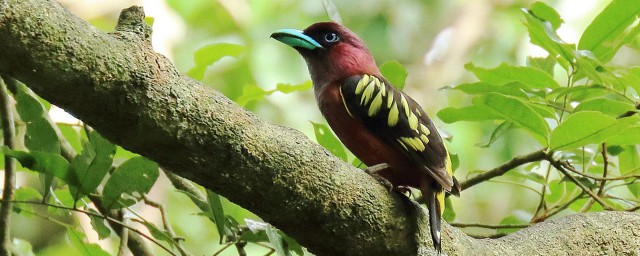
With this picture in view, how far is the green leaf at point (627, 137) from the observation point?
221cm

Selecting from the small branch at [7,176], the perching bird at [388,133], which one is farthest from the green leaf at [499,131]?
the small branch at [7,176]

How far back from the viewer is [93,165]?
6.70 feet

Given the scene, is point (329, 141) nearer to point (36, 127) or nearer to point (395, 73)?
point (395, 73)

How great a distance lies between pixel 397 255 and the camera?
6.48 feet

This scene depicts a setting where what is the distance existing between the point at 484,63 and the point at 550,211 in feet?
16.4

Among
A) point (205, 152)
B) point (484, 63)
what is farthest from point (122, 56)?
point (484, 63)

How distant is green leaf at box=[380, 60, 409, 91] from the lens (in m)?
2.58

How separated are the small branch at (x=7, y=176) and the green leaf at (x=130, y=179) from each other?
0.80ft

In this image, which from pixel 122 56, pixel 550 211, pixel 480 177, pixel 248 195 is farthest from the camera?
pixel 550 211

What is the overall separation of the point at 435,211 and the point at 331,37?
1011 mm

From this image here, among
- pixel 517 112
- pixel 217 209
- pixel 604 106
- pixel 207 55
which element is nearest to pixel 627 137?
pixel 604 106

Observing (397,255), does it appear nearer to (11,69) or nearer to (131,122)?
(131,122)

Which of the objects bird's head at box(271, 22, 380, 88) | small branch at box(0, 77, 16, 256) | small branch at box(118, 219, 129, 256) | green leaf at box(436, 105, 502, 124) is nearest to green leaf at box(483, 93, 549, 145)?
green leaf at box(436, 105, 502, 124)

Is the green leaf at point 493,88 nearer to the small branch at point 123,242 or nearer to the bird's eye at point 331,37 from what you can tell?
the bird's eye at point 331,37
